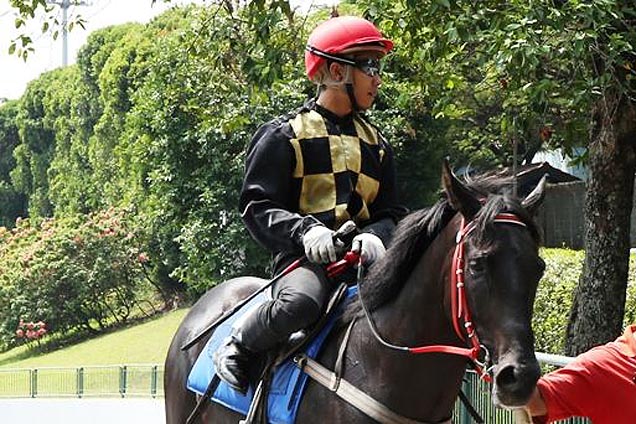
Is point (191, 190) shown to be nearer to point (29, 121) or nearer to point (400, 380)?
point (400, 380)

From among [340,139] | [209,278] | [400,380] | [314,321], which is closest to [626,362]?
[400,380]

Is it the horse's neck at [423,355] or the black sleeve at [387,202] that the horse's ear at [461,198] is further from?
the black sleeve at [387,202]

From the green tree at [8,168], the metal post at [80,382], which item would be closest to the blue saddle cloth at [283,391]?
the metal post at [80,382]

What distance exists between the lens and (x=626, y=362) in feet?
13.6

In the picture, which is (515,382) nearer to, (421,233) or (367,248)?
(421,233)

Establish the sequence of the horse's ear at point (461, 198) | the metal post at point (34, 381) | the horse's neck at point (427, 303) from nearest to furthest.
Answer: the horse's ear at point (461, 198) < the horse's neck at point (427, 303) < the metal post at point (34, 381)

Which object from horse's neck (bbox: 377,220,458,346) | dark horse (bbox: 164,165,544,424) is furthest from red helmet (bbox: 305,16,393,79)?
horse's neck (bbox: 377,220,458,346)

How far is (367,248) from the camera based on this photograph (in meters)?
4.93

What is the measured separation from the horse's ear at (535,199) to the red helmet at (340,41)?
3.86 ft

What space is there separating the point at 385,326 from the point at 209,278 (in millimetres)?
19563

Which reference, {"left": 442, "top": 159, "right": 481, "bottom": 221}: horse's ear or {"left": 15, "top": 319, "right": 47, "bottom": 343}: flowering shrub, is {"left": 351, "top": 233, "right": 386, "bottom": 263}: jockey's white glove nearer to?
{"left": 442, "top": 159, "right": 481, "bottom": 221}: horse's ear

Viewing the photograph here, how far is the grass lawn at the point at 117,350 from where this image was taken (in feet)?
92.2

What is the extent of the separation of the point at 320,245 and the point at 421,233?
46 centimetres

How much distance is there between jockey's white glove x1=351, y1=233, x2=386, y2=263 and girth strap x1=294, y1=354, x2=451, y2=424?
468mm
